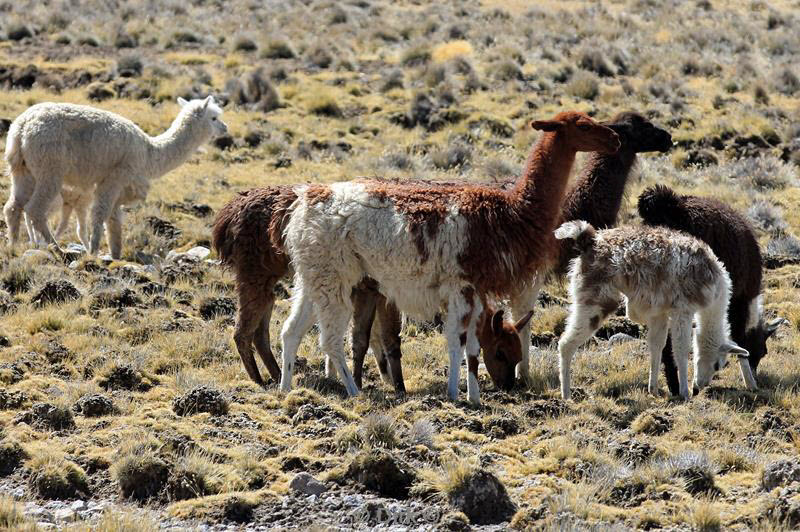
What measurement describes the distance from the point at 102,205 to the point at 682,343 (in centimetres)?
844

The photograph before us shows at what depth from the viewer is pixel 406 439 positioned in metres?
8.94

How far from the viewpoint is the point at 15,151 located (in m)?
15.5

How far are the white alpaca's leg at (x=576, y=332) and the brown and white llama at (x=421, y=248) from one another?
0.62 meters

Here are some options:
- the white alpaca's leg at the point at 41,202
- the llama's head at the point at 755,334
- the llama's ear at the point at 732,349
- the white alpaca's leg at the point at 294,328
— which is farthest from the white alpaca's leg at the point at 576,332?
the white alpaca's leg at the point at 41,202

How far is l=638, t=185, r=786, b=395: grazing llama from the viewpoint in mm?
12102

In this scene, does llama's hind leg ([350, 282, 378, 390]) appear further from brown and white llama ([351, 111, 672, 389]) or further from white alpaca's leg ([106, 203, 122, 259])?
white alpaca's leg ([106, 203, 122, 259])

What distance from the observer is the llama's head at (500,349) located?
11.3m

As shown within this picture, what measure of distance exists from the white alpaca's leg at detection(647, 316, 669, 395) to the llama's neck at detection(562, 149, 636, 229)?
5.52 ft

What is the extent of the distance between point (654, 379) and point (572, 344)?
3.30ft

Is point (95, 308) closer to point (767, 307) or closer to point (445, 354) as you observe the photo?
point (445, 354)

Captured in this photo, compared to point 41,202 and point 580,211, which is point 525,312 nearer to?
point 580,211

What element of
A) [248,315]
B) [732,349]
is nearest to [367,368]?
[248,315]

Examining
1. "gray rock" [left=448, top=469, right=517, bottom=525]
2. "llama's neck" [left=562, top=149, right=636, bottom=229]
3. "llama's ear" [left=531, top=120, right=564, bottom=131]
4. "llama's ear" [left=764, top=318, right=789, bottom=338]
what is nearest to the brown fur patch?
"llama's ear" [left=531, top=120, right=564, bottom=131]

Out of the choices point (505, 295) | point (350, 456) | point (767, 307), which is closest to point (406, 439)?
point (350, 456)
